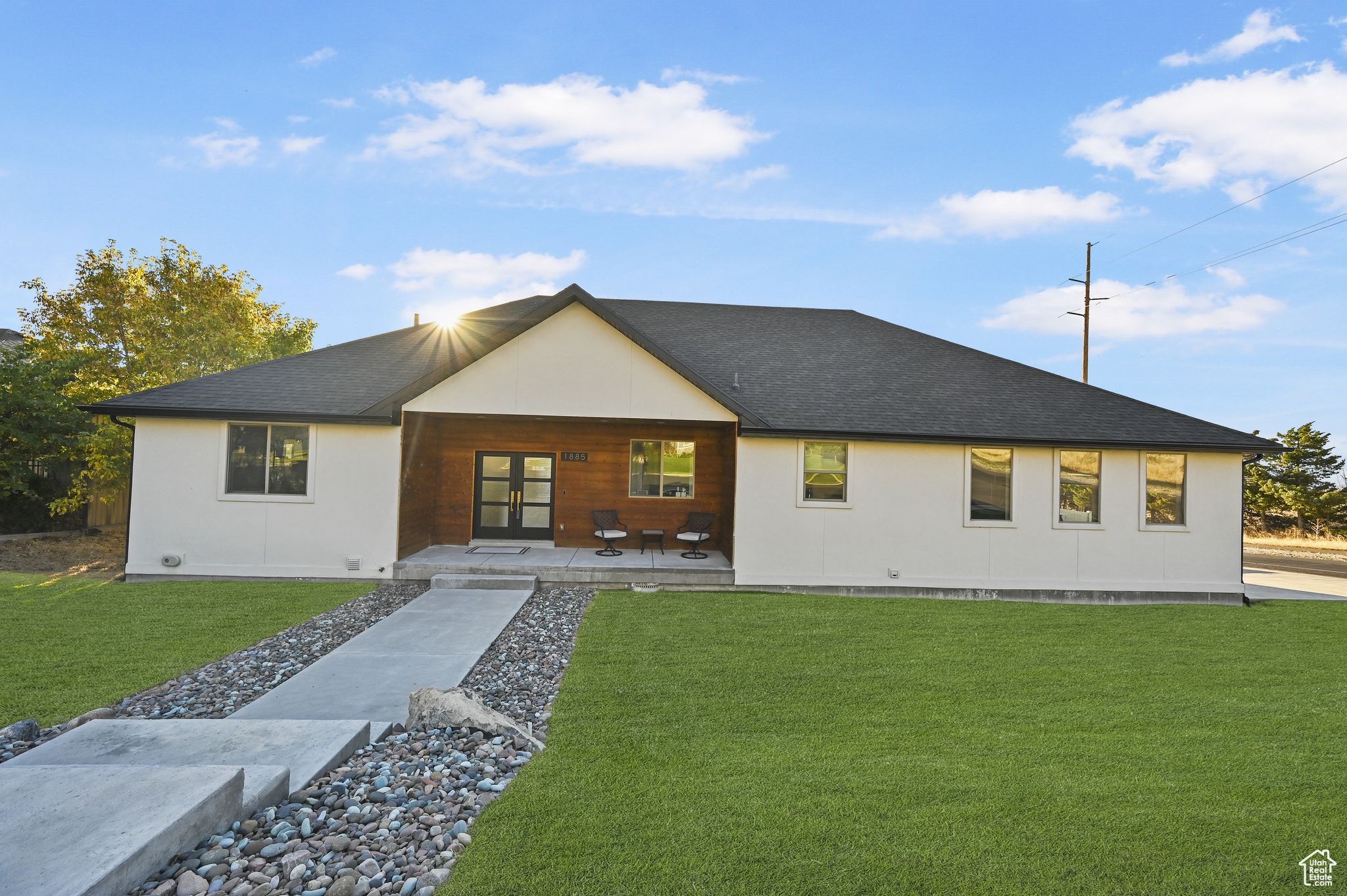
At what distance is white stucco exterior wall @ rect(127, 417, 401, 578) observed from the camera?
1063 cm

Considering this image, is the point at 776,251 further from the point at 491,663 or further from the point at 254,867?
the point at 254,867

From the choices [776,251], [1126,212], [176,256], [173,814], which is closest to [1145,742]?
[173,814]

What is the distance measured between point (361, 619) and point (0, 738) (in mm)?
4214

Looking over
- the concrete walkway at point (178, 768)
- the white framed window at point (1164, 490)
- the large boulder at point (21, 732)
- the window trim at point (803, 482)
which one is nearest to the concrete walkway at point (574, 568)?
the window trim at point (803, 482)

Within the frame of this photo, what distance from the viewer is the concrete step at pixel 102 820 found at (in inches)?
91.0

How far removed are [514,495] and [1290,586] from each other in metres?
16.4

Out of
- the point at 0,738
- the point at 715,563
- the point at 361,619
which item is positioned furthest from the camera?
the point at 715,563

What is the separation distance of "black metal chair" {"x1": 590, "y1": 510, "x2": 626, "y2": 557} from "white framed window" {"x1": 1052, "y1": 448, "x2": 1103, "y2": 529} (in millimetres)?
8011

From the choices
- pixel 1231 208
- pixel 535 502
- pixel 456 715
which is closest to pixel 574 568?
pixel 535 502

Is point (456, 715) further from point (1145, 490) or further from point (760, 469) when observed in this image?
point (1145, 490)

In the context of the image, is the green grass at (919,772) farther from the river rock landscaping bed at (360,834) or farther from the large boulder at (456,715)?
the large boulder at (456,715)

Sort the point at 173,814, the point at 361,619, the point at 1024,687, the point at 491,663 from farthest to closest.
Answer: the point at 361,619, the point at 491,663, the point at 1024,687, the point at 173,814

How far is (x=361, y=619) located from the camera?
851cm

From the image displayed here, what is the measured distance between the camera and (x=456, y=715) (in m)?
4.53
